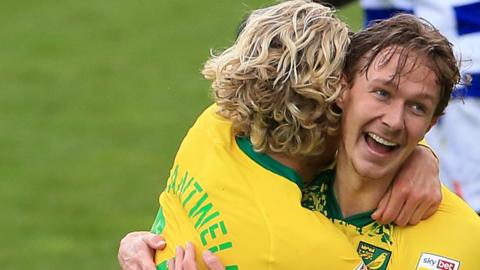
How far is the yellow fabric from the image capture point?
4375 millimetres

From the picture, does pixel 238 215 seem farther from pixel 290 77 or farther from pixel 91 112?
pixel 91 112

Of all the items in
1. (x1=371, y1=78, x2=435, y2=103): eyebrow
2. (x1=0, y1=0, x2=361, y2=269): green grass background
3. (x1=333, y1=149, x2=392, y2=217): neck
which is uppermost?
(x1=0, y1=0, x2=361, y2=269): green grass background

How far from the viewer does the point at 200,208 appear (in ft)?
15.0

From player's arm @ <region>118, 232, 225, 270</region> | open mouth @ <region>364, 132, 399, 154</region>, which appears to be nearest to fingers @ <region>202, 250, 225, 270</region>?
player's arm @ <region>118, 232, 225, 270</region>

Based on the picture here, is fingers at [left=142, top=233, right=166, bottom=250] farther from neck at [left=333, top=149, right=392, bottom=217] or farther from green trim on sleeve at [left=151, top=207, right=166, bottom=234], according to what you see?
neck at [left=333, top=149, right=392, bottom=217]

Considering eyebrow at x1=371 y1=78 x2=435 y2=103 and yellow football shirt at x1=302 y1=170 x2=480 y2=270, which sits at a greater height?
eyebrow at x1=371 y1=78 x2=435 y2=103

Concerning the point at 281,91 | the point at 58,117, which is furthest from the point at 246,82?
the point at 58,117

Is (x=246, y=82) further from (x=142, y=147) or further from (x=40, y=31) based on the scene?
(x=40, y=31)

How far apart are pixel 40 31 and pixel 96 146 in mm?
2796

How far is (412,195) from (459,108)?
5.57ft

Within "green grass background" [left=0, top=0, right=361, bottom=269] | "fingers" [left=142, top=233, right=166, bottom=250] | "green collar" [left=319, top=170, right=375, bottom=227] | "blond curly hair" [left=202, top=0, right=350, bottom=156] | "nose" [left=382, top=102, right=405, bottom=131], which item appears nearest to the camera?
"nose" [left=382, top=102, right=405, bottom=131]

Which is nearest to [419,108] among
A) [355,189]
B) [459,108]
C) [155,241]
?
[355,189]

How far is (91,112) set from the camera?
1145 cm

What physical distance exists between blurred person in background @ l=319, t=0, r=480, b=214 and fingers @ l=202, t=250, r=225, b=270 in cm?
187
